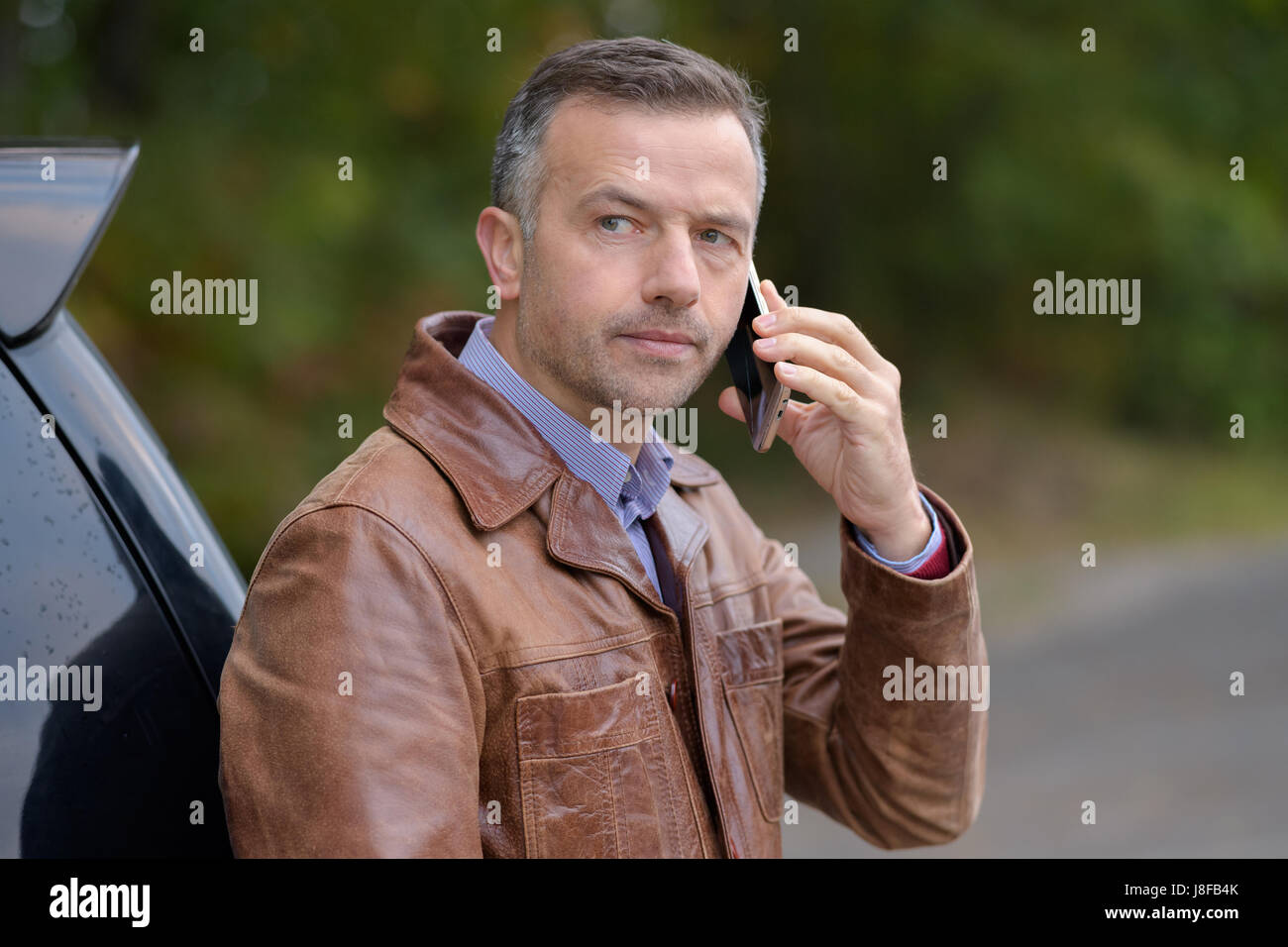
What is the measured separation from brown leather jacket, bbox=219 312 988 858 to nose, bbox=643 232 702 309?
11.3 inches

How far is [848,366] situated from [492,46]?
681cm

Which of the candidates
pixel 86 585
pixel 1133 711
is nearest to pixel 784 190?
pixel 1133 711

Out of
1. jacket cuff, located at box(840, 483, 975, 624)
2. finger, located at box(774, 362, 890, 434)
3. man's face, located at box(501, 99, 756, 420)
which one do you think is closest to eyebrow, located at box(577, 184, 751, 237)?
man's face, located at box(501, 99, 756, 420)

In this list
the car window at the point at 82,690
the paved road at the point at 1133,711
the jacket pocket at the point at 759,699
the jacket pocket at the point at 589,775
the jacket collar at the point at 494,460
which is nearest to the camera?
the car window at the point at 82,690

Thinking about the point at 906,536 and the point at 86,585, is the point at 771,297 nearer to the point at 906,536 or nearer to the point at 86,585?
the point at 906,536

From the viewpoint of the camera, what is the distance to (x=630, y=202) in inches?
79.1

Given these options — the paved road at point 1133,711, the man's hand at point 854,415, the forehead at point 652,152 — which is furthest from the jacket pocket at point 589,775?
the paved road at point 1133,711

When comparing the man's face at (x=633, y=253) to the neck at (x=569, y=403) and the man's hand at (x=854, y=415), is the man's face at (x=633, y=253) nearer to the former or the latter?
the neck at (x=569, y=403)

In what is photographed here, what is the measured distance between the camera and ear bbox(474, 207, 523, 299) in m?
2.18

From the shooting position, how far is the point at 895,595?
218 cm

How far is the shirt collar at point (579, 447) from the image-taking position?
6.88ft

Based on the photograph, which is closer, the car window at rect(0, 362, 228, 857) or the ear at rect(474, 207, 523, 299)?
the car window at rect(0, 362, 228, 857)

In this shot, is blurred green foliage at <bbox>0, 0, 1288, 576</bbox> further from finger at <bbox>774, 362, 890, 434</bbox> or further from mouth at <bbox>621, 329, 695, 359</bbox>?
finger at <bbox>774, 362, 890, 434</bbox>
